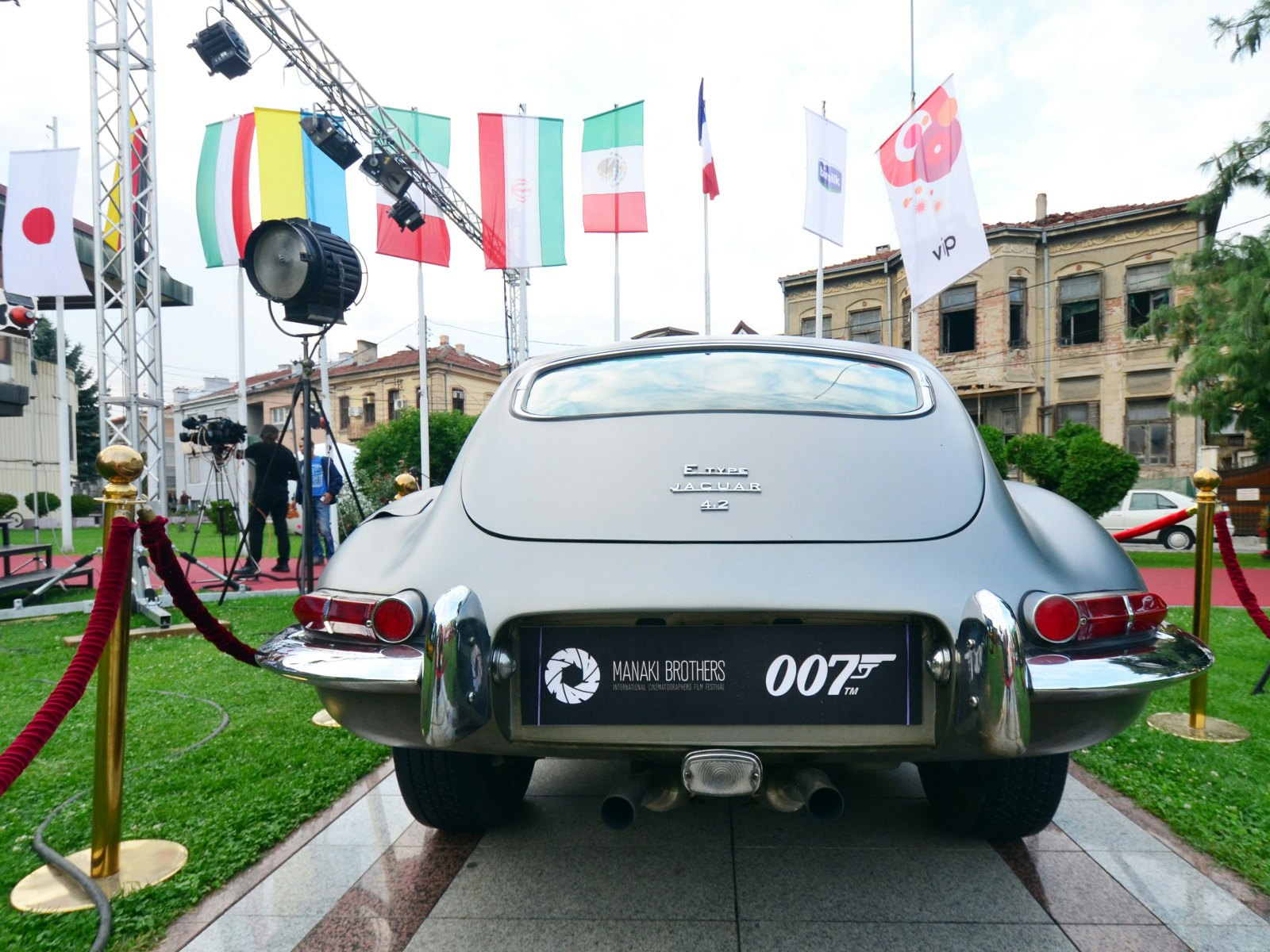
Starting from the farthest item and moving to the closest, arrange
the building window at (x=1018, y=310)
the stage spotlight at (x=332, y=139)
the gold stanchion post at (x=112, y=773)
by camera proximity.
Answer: the building window at (x=1018, y=310), the stage spotlight at (x=332, y=139), the gold stanchion post at (x=112, y=773)

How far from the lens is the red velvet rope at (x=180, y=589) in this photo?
251 cm

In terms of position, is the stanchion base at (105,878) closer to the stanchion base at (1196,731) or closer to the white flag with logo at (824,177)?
the stanchion base at (1196,731)

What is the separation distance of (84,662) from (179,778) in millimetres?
1287

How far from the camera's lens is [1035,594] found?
5.94ft

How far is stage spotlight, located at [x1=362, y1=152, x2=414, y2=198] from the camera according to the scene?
1271 centimetres

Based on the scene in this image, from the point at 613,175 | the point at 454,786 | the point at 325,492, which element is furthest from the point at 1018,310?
the point at 454,786

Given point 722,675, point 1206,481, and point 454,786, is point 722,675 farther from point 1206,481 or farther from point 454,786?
point 1206,481

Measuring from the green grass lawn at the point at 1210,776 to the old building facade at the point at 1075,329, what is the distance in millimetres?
20653

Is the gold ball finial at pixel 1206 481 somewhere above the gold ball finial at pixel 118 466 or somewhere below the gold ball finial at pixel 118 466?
below

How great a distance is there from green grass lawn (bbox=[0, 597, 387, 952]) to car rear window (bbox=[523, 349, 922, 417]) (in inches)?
65.4

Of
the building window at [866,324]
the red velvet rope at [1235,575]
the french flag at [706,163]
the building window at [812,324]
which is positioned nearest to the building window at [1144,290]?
the building window at [866,324]

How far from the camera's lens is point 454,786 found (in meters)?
2.44

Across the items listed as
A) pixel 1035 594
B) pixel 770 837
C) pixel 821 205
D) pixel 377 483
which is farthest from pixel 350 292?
pixel 377 483

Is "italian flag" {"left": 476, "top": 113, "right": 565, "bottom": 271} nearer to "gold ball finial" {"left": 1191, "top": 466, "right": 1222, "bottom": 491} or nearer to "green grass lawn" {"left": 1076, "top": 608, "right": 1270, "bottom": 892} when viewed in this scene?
"gold ball finial" {"left": 1191, "top": 466, "right": 1222, "bottom": 491}
